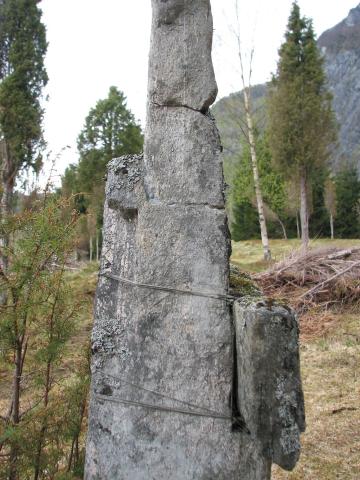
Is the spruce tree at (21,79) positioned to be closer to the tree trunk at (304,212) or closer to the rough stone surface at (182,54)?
the tree trunk at (304,212)

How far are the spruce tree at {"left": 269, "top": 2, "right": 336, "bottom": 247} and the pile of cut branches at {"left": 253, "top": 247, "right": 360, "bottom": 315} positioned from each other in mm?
8677

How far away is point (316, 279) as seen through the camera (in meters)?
10.7

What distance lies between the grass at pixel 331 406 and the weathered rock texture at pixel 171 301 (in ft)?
9.06

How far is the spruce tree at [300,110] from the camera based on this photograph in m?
19.8

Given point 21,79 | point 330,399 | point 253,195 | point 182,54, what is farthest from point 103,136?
point 182,54

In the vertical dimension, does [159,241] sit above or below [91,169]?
below

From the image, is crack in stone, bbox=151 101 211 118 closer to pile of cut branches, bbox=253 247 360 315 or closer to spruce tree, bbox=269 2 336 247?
pile of cut branches, bbox=253 247 360 315

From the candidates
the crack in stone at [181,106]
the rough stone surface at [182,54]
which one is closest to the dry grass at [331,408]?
the crack in stone at [181,106]

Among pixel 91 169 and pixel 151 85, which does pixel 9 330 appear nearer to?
pixel 151 85

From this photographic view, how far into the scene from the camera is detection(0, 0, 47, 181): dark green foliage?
45.8ft

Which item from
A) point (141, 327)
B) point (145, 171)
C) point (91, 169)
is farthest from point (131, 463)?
point (91, 169)

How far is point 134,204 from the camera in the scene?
8.15 ft

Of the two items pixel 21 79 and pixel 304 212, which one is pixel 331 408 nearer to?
pixel 21 79

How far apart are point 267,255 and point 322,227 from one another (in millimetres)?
16280
